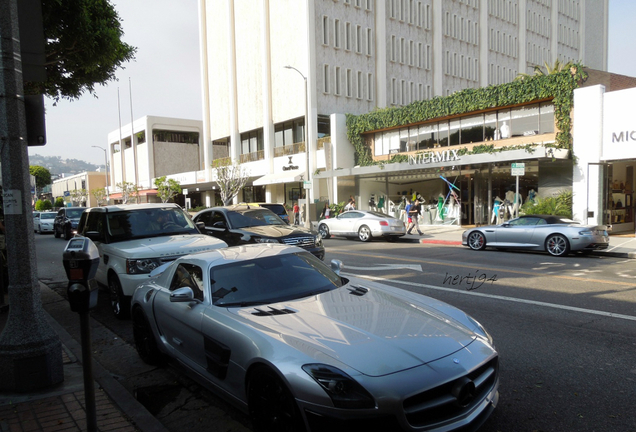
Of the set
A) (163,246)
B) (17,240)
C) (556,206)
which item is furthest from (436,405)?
(556,206)

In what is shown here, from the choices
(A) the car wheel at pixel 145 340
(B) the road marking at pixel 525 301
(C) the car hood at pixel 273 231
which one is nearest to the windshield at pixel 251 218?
(C) the car hood at pixel 273 231

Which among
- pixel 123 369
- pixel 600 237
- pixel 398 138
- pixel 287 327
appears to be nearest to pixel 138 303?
pixel 123 369

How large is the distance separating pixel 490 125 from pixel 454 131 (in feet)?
7.05

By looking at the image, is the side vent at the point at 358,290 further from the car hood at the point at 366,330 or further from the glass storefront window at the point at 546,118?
the glass storefront window at the point at 546,118

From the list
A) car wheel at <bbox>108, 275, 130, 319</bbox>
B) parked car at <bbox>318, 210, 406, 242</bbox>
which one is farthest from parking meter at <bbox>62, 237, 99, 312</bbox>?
parked car at <bbox>318, 210, 406, 242</bbox>

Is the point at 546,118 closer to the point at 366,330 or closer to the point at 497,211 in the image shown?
the point at 497,211

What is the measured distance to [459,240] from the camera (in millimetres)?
18906

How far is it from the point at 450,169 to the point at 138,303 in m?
22.2

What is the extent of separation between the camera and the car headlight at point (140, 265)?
7141mm

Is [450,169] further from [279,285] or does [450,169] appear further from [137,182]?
[137,182]

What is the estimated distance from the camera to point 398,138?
28359 mm

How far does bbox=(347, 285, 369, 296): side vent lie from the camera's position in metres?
4.43

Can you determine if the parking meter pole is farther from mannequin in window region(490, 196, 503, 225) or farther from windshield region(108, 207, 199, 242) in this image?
mannequin in window region(490, 196, 503, 225)

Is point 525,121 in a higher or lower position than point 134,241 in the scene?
higher
